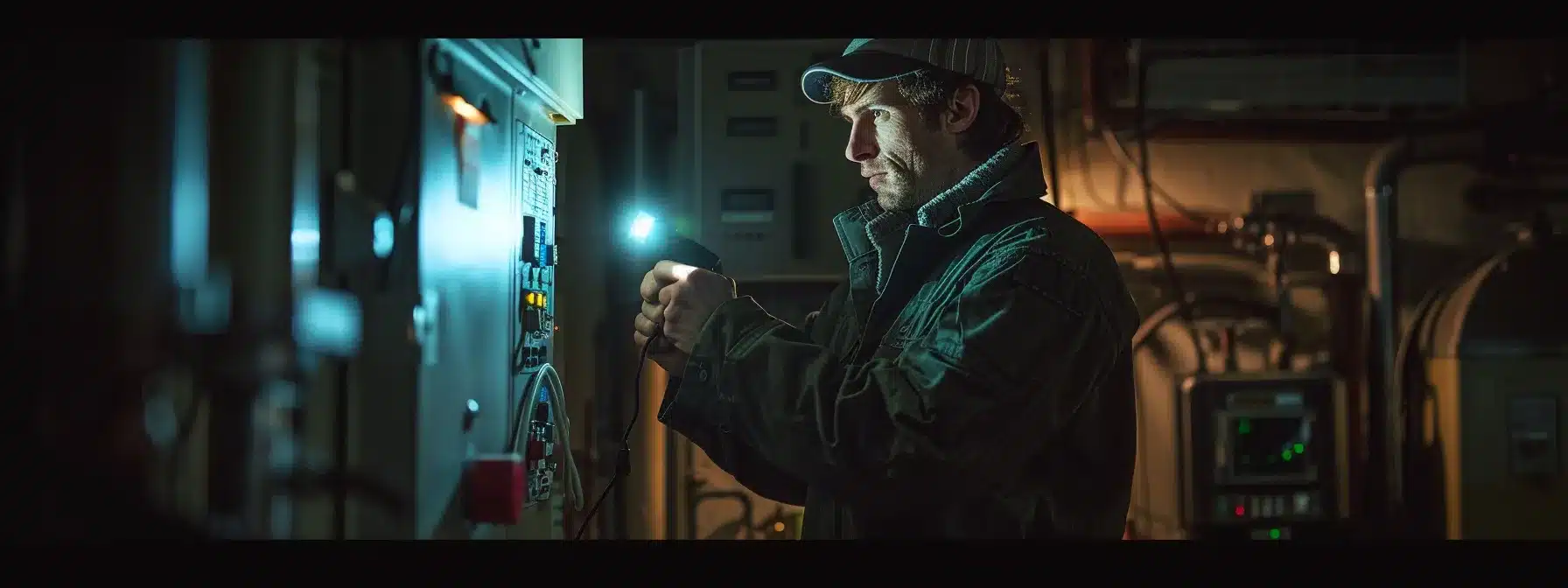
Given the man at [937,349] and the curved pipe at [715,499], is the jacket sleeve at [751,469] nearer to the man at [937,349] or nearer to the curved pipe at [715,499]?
the man at [937,349]

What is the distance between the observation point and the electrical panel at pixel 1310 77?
7.89 feet

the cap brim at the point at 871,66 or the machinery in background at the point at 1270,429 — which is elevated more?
the cap brim at the point at 871,66

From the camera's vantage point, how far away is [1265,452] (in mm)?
2369

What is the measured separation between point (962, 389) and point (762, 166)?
3.83 feet

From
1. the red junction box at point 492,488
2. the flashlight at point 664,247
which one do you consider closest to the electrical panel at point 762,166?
the flashlight at point 664,247

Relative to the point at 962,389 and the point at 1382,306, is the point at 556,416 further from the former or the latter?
the point at 1382,306

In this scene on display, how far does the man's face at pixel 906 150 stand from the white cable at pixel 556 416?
707 mm

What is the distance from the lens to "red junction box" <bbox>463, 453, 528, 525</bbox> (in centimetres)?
155

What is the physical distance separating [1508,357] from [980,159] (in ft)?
5.17

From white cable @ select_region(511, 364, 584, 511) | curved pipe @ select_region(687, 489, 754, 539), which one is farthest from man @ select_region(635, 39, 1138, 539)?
curved pipe @ select_region(687, 489, 754, 539)

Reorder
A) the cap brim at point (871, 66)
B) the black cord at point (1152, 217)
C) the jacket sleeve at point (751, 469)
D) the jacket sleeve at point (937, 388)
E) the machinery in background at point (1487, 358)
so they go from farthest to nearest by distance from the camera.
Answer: the black cord at point (1152, 217)
the machinery in background at point (1487, 358)
the jacket sleeve at point (751, 469)
the cap brim at point (871, 66)
the jacket sleeve at point (937, 388)

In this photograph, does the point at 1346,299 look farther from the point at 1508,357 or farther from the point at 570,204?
the point at 570,204

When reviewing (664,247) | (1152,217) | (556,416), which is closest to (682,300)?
(664,247)

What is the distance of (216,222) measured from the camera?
1.45 m
